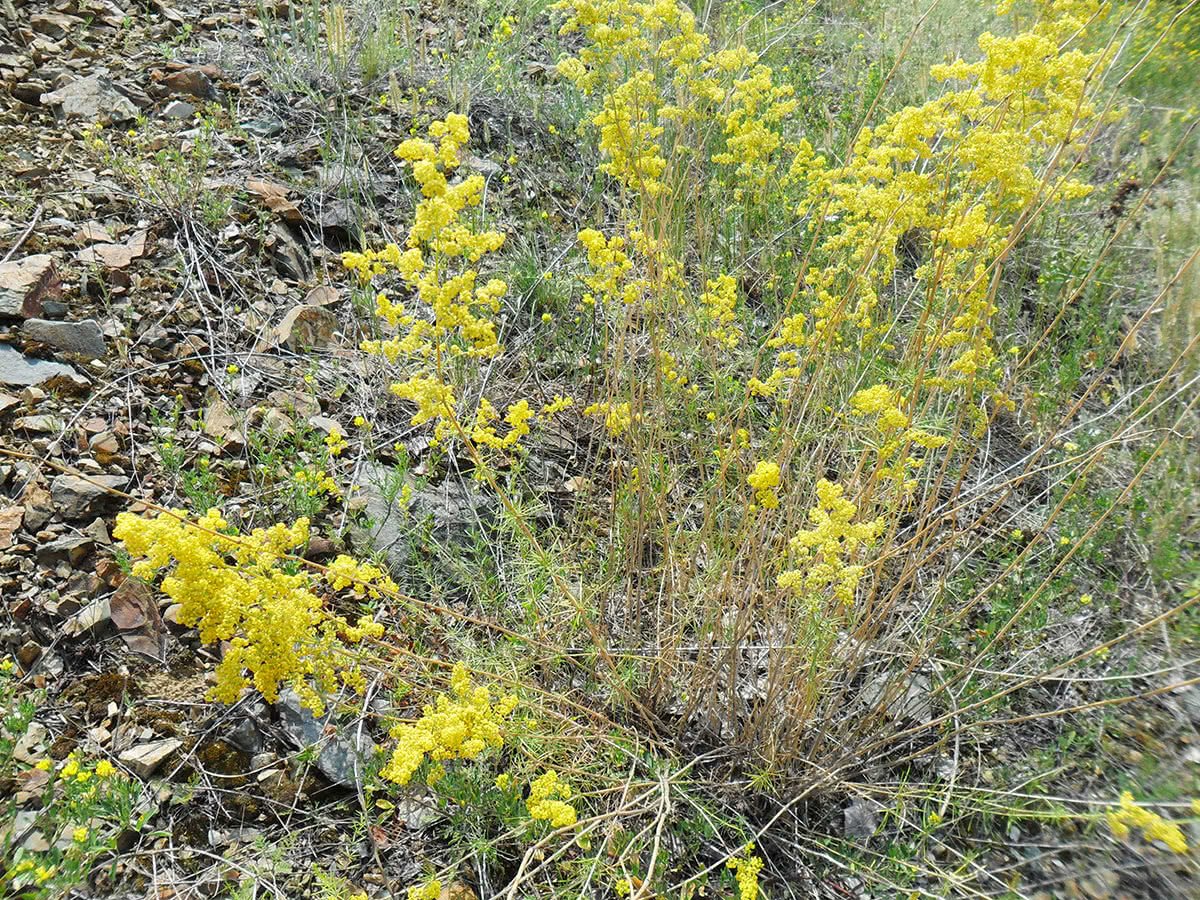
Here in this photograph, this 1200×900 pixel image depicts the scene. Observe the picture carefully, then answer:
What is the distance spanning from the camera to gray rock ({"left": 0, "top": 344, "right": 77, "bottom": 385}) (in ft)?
9.55

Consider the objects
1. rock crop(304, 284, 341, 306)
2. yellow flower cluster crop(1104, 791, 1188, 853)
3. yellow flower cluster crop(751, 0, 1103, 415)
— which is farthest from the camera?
rock crop(304, 284, 341, 306)

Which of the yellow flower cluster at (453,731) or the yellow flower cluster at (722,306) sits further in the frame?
the yellow flower cluster at (722,306)

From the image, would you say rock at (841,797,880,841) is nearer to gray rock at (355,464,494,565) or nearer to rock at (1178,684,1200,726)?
rock at (1178,684,1200,726)

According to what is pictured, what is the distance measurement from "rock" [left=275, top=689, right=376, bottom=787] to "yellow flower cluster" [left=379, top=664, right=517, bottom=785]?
55cm

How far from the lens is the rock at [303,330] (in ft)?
11.3

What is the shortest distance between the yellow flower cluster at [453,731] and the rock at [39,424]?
186cm

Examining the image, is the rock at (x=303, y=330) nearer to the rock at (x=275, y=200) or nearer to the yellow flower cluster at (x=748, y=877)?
the rock at (x=275, y=200)

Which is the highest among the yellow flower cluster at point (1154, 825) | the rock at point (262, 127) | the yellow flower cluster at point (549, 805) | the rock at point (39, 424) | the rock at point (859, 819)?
the rock at point (262, 127)

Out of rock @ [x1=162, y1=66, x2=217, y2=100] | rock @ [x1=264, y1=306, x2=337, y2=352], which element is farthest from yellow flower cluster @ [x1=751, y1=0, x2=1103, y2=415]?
rock @ [x1=162, y1=66, x2=217, y2=100]

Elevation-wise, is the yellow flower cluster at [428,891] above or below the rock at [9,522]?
below

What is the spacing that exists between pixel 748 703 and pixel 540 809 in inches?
46.4

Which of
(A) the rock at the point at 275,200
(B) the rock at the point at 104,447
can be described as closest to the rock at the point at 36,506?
(B) the rock at the point at 104,447

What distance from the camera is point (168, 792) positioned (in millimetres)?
2266

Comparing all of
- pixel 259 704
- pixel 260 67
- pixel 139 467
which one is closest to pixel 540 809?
pixel 259 704
